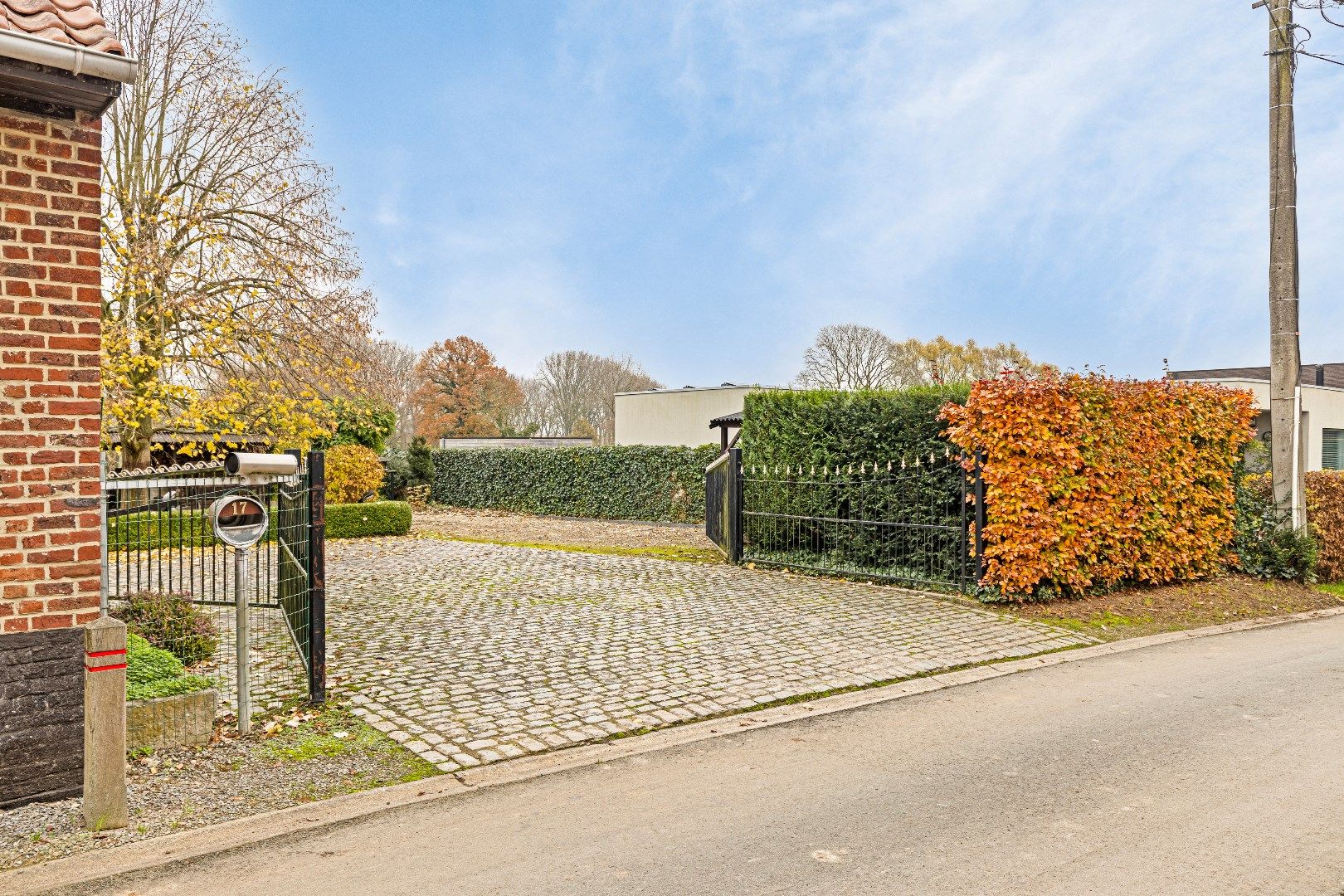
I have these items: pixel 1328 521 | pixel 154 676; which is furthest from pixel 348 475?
pixel 1328 521

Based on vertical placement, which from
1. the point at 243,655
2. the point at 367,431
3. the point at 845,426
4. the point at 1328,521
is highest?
the point at 367,431

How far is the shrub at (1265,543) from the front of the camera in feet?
35.2

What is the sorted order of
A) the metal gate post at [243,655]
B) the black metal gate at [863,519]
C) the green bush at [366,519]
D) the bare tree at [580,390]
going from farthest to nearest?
the bare tree at [580,390] → the green bush at [366,519] → the black metal gate at [863,519] → the metal gate post at [243,655]

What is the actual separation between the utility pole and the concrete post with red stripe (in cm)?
1221

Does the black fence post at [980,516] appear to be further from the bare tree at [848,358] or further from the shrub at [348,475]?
the bare tree at [848,358]

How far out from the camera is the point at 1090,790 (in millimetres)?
4129

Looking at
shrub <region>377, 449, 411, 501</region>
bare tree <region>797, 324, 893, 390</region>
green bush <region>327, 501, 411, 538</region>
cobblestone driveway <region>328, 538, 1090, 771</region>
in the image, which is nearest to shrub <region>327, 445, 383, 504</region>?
green bush <region>327, 501, 411, 538</region>

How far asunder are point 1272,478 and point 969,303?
Result: 16.2m

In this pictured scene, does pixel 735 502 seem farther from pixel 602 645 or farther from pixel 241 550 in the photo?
pixel 241 550

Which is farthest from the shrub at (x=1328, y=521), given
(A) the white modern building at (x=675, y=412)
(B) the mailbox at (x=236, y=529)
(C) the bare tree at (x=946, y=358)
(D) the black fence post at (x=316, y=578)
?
(C) the bare tree at (x=946, y=358)

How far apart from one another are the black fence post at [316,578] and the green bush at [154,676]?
62 cm

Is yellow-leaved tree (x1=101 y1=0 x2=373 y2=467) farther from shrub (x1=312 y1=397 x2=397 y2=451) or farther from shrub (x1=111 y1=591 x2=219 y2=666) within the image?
shrub (x1=312 y1=397 x2=397 y2=451)

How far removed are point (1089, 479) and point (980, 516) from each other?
1272mm

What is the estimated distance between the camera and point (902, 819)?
3.82 meters
